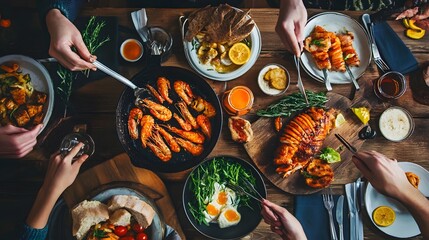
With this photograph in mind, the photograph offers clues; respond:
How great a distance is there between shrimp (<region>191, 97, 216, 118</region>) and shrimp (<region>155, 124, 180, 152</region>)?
0.24 m

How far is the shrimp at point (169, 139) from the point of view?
254 centimetres

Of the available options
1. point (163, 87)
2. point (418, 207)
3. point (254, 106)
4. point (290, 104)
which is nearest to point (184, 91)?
point (163, 87)

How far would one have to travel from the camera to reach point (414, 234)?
8.43 feet

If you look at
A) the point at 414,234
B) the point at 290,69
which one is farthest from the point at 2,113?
the point at 414,234

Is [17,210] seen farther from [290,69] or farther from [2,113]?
[290,69]

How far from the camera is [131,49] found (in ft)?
8.55

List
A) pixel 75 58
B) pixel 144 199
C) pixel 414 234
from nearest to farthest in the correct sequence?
pixel 75 58 → pixel 144 199 → pixel 414 234

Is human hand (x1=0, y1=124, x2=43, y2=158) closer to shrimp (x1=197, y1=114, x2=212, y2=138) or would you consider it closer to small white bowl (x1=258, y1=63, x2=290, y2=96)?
shrimp (x1=197, y1=114, x2=212, y2=138)

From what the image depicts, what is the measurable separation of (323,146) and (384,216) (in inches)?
22.8

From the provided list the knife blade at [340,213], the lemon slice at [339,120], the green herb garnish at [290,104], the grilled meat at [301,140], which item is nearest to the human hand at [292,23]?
the green herb garnish at [290,104]

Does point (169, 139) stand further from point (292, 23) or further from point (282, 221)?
point (292, 23)

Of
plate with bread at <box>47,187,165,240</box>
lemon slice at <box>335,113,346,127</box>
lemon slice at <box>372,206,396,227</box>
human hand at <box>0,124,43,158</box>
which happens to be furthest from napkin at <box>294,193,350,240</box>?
human hand at <box>0,124,43,158</box>

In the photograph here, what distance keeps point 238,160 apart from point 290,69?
27.7 inches

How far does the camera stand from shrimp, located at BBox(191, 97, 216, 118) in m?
2.54
